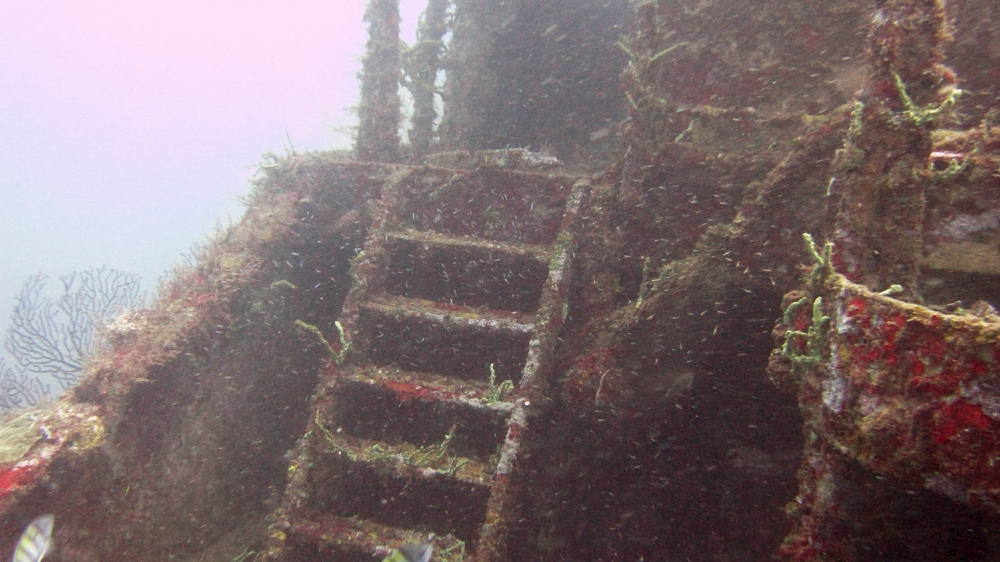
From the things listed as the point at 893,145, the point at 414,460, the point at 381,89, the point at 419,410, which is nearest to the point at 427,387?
the point at 419,410

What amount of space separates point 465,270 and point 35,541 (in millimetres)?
3277

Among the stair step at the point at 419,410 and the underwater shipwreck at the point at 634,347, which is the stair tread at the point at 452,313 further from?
the stair step at the point at 419,410

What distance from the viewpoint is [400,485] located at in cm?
367

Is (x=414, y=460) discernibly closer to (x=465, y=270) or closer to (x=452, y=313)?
(x=452, y=313)

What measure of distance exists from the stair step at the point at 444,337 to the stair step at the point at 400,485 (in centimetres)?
79

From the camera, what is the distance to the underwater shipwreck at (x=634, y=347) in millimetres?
2002

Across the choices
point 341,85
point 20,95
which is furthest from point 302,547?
point 20,95

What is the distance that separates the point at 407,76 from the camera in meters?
7.94

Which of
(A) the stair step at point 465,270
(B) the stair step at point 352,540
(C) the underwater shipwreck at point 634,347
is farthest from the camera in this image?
(A) the stair step at point 465,270

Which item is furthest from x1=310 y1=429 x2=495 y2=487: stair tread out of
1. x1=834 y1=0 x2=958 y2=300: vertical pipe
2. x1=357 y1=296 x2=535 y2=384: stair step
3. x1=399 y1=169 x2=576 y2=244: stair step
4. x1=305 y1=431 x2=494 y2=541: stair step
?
x1=834 y1=0 x2=958 y2=300: vertical pipe

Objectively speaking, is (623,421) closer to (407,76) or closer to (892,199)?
(892,199)

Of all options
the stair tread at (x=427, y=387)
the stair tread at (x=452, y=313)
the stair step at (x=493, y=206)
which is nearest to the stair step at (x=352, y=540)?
the stair tread at (x=427, y=387)

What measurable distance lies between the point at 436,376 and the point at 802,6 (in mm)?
3797

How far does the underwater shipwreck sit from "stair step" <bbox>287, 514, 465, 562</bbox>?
0.8 inches
